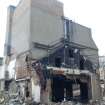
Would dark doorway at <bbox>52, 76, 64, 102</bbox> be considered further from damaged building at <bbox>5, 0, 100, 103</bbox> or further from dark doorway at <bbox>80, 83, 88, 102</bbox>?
dark doorway at <bbox>80, 83, 88, 102</bbox>

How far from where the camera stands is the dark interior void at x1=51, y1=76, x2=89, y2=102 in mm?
26722

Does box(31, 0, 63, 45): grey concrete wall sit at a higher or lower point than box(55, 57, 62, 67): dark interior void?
higher

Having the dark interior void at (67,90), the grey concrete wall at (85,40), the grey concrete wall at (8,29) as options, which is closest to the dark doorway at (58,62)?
the dark interior void at (67,90)

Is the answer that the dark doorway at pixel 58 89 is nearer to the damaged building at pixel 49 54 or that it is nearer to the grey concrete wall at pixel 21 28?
the damaged building at pixel 49 54

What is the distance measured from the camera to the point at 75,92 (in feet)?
101

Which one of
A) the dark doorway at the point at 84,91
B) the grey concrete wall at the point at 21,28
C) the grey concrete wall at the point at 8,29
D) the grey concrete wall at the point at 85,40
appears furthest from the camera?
the grey concrete wall at the point at 8,29

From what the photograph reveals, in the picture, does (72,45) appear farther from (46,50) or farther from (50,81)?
(50,81)

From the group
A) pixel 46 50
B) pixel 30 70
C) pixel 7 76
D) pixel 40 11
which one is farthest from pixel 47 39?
pixel 7 76

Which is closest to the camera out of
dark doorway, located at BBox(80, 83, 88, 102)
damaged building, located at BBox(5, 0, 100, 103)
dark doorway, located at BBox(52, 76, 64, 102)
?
damaged building, located at BBox(5, 0, 100, 103)

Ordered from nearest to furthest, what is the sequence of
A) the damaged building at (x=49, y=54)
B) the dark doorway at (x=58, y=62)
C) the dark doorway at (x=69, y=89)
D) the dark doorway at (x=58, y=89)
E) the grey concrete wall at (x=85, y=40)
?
the damaged building at (x=49, y=54) < the dark doorway at (x=58, y=89) < the dark doorway at (x=58, y=62) < the dark doorway at (x=69, y=89) < the grey concrete wall at (x=85, y=40)

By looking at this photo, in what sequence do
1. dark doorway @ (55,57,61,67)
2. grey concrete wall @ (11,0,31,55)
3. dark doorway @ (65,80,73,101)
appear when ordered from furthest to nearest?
dark doorway @ (65,80,73,101) < dark doorway @ (55,57,61,67) < grey concrete wall @ (11,0,31,55)

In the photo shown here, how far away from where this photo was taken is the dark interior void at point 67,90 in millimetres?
26722

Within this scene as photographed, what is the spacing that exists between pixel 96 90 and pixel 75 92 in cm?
332

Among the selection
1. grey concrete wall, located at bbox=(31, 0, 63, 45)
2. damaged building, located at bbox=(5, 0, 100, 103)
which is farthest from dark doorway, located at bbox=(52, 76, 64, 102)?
grey concrete wall, located at bbox=(31, 0, 63, 45)
